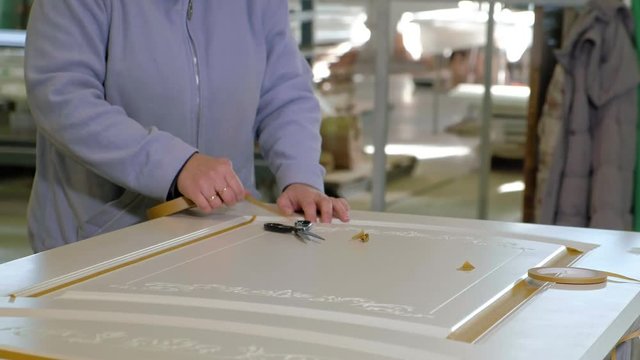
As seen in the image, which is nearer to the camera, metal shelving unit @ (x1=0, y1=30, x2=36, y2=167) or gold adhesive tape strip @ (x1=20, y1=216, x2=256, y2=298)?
gold adhesive tape strip @ (x1=20, y1=216, x2=256, y2=298)

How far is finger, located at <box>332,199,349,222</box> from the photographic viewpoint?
6.34 feet

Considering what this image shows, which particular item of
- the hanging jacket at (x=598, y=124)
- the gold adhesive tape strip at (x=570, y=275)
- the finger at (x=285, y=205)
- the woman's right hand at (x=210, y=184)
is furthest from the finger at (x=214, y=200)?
the hanging jacket at (x=598, y=124)

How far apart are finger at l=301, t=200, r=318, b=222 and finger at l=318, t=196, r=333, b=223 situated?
1cm

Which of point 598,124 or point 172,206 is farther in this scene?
point 598,124

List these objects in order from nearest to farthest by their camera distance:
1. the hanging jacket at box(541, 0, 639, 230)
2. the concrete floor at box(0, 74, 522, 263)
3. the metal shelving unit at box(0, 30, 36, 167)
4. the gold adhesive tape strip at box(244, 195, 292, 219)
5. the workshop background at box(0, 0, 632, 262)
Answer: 1. the gold adhesive tape strip at box(244, 195, 292, 219)
2. the hanging jacket at box(541, 0, 639, 230)
3. the workshop background at box(0, 0, 632, 262)
4. the concrete floor at box(0, 74, 522, 263)
5. the metal shelving unit at box(0, 30, 36, 167)

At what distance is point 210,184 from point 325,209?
0.71ft

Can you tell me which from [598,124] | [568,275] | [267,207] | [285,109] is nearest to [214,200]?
[267,207]

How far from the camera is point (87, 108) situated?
192 cm

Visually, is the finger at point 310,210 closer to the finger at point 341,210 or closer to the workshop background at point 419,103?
the finger at point 341,210

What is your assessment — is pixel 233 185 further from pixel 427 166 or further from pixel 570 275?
pixel 427 166

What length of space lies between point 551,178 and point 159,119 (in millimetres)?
2345

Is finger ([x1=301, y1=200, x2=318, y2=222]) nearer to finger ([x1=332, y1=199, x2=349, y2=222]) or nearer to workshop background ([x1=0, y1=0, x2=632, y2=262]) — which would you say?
finger ([x1=332, y1=199, x2=349, y2=222])

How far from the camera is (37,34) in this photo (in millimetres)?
1965

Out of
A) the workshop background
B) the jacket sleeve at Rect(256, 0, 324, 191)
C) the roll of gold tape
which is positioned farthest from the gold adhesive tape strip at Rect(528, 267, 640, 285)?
the workshop background
